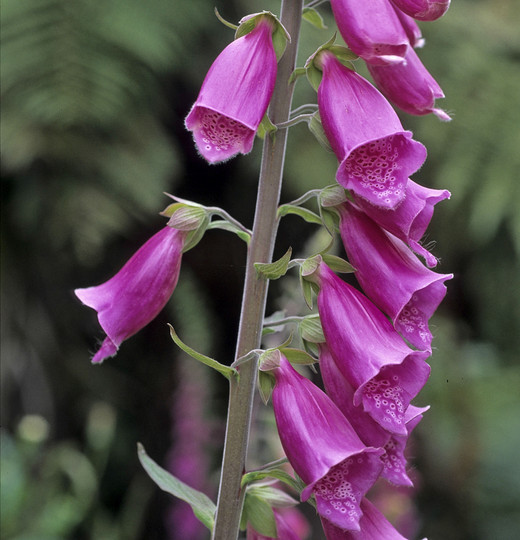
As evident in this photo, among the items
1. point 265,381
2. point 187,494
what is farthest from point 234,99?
point 187,494

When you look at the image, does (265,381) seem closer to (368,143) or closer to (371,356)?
(371,356)

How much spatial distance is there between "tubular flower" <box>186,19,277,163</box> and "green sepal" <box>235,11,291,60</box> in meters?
0.01

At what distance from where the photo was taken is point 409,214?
0.69m

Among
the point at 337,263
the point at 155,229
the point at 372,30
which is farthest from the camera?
the point at 155,229

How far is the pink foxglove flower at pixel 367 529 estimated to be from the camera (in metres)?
0.74

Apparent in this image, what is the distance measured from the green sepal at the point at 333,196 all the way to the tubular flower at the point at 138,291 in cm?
16

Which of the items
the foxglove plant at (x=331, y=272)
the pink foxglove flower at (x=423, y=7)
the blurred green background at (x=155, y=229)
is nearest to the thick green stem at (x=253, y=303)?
the foxglove plant at (x=331, y=272)

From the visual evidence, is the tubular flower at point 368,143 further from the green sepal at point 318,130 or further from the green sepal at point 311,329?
the green sepal at point 311,329

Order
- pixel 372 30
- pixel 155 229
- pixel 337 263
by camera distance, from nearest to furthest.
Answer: pixel 372 30
pixel 337 263
pixel 155 229

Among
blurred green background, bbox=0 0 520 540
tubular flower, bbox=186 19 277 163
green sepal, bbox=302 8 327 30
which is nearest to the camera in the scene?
tubular flower, bbox=186 19 277 163

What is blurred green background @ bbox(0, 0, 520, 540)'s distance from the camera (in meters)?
2.06

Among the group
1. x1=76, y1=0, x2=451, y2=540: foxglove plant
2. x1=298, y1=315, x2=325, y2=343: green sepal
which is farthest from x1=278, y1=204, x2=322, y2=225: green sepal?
x1=298, y1=315, x2=325, y2=343: green sepal

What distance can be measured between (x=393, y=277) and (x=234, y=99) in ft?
0.74

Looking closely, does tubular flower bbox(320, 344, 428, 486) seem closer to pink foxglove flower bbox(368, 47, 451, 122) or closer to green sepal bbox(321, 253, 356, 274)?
green sepal bbox(321, 253, 356, 274)
